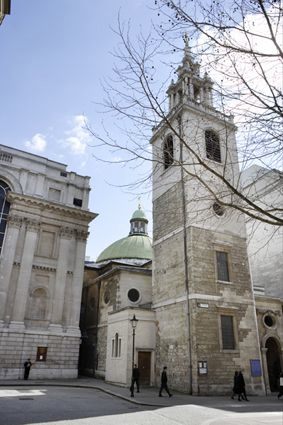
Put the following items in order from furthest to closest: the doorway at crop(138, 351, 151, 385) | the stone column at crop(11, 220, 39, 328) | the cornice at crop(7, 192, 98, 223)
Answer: the cornice at crop(7, 192, 98, 223)
the stone column at crop(11, 220, 39, 328)
the doorway at crop(138, 351, 151, 385)

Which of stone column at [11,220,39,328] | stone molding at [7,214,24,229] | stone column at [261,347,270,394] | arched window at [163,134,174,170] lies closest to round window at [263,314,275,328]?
stone column at [261,347,270,394]

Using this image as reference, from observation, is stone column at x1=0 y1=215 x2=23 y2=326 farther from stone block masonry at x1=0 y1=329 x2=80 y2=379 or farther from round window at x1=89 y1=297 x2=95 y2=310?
round window at x1=89 y1=297 x2=95 y2=310

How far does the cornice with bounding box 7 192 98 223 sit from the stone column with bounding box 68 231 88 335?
68.9 inches

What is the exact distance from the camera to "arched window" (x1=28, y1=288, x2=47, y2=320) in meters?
26.9

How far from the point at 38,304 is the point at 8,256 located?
188 inches

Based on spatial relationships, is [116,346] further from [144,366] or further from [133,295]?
[133,295]

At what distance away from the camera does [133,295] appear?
2711 centimetres

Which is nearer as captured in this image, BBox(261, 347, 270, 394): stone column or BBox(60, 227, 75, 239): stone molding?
BBox(261, 347, 270, 394): stone column

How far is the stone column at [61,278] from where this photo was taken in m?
27.2

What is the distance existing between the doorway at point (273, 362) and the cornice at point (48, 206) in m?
18.8

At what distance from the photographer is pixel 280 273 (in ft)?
83.7

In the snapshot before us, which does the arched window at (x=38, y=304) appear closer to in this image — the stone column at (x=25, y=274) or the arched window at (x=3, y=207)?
the stone column at (x=25, y=274)

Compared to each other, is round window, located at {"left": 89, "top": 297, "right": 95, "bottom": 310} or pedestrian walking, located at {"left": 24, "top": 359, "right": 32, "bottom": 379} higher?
round window, located at {"left": 89, "top": 297, "right": 95, "bottom": 310}

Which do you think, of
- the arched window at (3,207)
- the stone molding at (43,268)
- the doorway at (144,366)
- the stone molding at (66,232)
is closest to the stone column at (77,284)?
the stone molding at (66,232)
